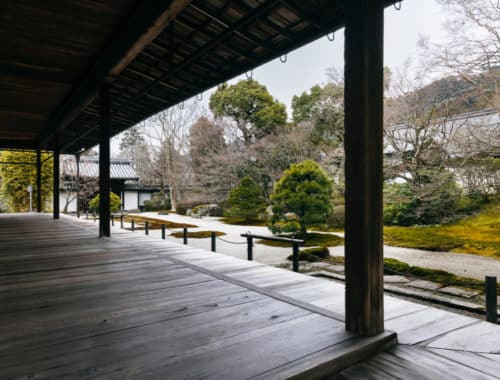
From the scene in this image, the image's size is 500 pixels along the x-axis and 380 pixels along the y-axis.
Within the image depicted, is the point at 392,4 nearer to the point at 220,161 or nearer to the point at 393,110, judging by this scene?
the point at 393,110

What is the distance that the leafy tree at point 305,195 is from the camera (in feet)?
28.5

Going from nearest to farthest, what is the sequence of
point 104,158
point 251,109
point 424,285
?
1. point 424,285
2. point 104,158
3. point 251,109

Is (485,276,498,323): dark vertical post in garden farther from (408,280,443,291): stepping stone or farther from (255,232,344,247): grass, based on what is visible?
(255,232,344,247): grass

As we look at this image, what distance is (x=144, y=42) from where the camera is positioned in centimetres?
311

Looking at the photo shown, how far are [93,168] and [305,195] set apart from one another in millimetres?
17774

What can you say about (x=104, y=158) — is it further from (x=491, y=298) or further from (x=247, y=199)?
(x=247, y=199)

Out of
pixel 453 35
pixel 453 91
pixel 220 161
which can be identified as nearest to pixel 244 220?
pixel 220 161

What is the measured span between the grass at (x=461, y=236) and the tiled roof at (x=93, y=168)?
17769mm

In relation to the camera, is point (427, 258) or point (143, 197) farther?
point (143, 197)

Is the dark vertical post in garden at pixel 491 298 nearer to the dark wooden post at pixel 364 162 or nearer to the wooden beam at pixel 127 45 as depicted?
the dark wooden post at pixel 364 162

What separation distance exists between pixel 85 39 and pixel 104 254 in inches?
97.2

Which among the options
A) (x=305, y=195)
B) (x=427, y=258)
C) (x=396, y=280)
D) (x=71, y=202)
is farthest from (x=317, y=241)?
(x=71, y=202)

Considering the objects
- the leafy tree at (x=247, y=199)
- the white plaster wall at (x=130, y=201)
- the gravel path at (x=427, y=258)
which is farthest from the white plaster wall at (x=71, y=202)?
the gravel path at (x=427, y=258)

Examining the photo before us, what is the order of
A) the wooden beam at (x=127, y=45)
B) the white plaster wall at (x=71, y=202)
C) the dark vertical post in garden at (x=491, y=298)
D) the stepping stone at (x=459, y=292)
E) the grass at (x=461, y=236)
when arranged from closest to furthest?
the dark vertical post in garden at (x=491, y=298) → the wooden beam at (x=127, y=45) → the stepping stone at (x=459, y=292) → the grass at (x=461, y=236) → the white plaster wall at (x=71, y=202)
